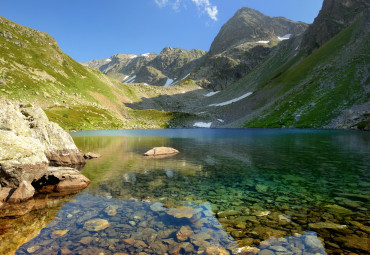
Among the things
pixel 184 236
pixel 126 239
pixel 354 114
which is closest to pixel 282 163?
pixel 184 236

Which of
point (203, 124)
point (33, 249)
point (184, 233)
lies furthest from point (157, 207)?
point (203, 124)

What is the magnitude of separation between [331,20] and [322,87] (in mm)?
93765

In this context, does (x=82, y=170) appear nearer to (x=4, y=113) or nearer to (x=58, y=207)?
(x=4, y=113)

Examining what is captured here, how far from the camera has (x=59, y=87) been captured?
130 m

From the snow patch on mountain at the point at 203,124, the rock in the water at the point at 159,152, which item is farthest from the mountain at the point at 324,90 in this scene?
the rock in the water at the point at 159,152

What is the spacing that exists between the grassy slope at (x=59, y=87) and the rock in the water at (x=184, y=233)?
9853 cm

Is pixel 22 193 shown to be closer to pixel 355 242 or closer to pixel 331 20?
pixel 355 242

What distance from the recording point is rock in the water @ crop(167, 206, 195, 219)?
10344 mm

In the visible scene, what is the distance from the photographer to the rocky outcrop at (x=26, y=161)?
12.1 meters

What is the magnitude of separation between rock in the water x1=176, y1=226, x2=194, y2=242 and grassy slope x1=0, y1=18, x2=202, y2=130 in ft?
323

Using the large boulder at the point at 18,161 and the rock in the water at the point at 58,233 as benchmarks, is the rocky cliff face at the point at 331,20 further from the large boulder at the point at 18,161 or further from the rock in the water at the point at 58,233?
the rock in the water at the point at 58,233

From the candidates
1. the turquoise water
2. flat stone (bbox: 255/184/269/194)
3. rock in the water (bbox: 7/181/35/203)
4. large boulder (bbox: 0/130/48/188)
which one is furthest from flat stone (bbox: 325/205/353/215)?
large boulder (bbox: 0/130/48/188)

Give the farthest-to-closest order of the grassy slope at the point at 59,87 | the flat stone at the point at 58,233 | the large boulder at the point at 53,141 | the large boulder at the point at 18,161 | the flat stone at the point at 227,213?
1. the grassy slope at the point at 59,87
2. the large boulder at the point at 53,141
3. the large boulder at the point at 18,161
4. the flat stone at the point at 227,213
5. the flat stone at the point at 58,233

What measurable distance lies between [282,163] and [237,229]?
17027 millimetres
